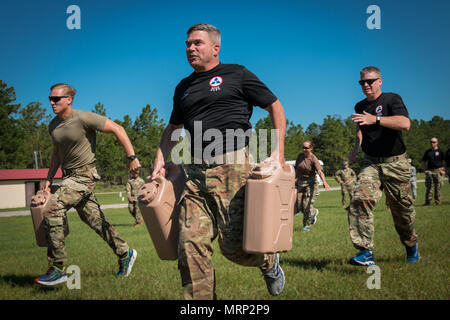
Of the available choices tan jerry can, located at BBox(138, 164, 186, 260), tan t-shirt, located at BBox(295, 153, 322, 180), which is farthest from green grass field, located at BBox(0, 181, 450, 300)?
tan t-shirt, located at BBox(295, 153, 322, 180)

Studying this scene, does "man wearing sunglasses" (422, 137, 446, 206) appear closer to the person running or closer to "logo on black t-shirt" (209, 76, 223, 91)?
the person running

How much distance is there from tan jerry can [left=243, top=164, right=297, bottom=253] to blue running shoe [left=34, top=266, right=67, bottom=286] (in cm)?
297

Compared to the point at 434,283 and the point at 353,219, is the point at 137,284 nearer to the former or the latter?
the point at 353,219

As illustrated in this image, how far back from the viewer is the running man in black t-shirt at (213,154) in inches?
126

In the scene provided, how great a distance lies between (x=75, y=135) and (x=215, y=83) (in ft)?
8.41

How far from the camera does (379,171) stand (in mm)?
5156

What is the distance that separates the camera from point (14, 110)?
60.9 meters

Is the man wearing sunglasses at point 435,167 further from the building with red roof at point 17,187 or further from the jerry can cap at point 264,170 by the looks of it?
the building with red roof at point 17,187

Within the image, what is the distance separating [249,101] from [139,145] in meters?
57.9

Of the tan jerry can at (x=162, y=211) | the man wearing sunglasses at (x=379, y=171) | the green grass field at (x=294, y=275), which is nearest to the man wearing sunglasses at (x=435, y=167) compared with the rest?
the green grass field at (x=294, y=275)

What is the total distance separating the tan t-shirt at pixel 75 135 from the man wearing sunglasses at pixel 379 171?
3.58m

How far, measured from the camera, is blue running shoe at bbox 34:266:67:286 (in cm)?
459
